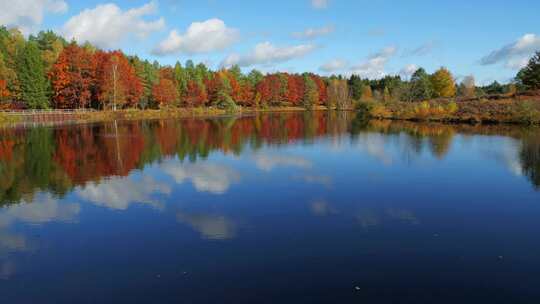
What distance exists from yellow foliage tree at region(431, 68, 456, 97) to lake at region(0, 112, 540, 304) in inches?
2753

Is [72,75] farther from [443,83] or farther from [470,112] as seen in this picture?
[443,83]

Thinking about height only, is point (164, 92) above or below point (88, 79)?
below

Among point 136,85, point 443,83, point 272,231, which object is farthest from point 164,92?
point 272,231

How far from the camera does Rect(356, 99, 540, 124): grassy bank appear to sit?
48.5 m

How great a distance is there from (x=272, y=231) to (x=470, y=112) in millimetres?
53111

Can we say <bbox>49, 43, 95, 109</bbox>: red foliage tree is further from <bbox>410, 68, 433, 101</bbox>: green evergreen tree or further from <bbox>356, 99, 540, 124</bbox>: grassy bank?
<bbox>410, 68, 433, 101</bbox>: green evergreen tree

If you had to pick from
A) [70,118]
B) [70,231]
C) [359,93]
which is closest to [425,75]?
[359,93]

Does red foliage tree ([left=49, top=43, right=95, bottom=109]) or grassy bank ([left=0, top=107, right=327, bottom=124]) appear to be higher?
red foliage tree ([left=49, top=43, right=95, bottom=109])

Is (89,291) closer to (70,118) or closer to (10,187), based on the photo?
(10,187)

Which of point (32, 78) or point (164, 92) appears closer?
point (32, 78)

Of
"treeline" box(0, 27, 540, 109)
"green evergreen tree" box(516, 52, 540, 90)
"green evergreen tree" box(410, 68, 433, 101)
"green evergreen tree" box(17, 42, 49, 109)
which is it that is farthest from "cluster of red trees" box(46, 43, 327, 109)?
"green evergreen tree" box(516, 52, 540, 90)

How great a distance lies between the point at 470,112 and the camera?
5675cm

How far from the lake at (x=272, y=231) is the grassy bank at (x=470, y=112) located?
29363 mm

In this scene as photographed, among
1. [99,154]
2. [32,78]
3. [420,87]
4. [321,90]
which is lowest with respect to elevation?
[99,154]
